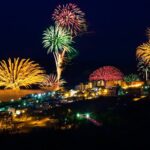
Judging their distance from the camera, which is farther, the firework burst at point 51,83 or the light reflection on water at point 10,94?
the firework burst at point 51,83

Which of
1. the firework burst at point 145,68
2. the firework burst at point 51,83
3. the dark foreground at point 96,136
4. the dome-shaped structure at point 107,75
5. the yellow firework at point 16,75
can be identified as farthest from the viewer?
the firework burst at point 145,68

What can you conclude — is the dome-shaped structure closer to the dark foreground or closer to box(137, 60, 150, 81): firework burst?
box(137, 60, 150, 81): firework burst

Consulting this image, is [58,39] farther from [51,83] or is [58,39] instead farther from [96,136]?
[96,136]

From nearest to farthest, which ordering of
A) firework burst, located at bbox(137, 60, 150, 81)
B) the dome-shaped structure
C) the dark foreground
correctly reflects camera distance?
the dark foreground → the dome-shaped structure → firework burst, located at bbox(137, 60, 150, 81)

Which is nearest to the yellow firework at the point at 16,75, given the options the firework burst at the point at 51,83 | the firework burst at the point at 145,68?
the firework burst at the point at 51,83

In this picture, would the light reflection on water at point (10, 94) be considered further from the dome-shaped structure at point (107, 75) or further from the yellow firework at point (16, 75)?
the dome-shaped structure at point (107, 75)

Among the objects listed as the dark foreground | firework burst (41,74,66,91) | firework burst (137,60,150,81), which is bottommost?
the dark foreground

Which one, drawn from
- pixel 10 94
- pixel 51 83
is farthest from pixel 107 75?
pixel 10 94

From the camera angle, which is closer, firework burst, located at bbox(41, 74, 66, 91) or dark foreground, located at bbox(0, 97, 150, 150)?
dark foreground, located at bbox(0, 97, 150, 150)

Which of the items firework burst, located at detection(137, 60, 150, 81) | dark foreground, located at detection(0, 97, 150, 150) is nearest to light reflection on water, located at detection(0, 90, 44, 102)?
dark foreground, located at detection(0, 97, 150, 150)

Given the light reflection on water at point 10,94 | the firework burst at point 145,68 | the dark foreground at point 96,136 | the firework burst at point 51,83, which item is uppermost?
the firework burst at point 145,68

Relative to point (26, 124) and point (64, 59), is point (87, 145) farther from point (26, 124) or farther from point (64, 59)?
point (64, 59)

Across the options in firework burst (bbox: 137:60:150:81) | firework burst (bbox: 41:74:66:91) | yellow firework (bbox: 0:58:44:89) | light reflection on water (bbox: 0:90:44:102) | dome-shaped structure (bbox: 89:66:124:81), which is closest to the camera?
light reflection on water (bbox: 0:90:44:102)
